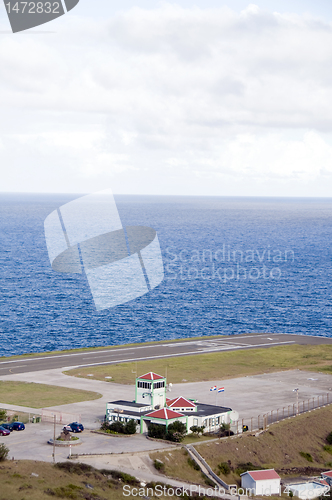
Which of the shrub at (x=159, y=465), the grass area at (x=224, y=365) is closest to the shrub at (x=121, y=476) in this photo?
the shrub at (x=159, y=465)

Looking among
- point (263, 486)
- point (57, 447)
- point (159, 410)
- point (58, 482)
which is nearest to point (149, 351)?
point (159, 410)

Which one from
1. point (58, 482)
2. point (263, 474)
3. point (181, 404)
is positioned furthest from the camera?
point (181, 404)

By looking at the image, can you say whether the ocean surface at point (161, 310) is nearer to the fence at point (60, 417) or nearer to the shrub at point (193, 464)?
the fence at point (60, 417)

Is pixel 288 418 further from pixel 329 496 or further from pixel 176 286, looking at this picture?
pixel 176 286

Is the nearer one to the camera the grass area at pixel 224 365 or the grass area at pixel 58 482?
the grass area at pixel 58 482

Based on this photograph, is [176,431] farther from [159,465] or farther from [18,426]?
[18,426]

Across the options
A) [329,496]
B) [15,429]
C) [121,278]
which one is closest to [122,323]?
[121,278]

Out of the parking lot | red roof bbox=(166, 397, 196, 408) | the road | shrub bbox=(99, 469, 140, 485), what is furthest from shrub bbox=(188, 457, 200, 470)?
the road

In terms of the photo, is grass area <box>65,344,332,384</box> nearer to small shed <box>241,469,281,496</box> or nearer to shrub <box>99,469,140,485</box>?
small shed <box>241,469,281,496</box>
